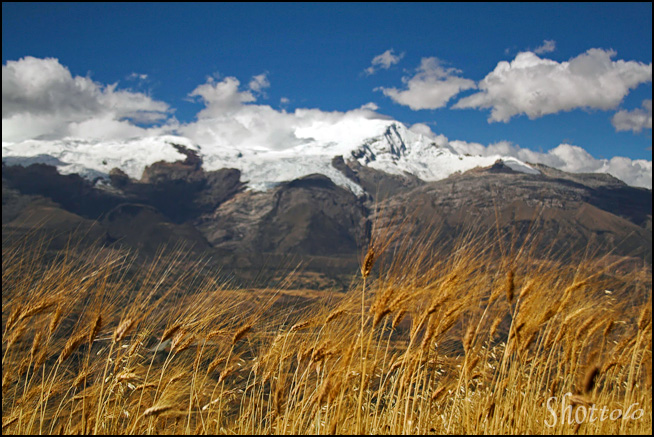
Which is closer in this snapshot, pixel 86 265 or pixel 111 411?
pixel 111 411

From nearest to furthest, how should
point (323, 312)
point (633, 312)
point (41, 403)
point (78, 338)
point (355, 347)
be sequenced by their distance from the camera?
point (355, 347) → point (41, 403) → point (78, 338) → point (323, 312) → point (633, 312)

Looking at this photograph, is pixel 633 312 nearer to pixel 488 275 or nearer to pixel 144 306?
pixel 488 275

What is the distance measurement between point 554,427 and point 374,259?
2.13 m

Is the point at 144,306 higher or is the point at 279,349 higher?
the point at 144,306

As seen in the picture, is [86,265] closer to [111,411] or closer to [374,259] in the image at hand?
[111,411]

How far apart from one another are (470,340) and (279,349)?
1366 millimetres

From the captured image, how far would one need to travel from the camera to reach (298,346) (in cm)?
364

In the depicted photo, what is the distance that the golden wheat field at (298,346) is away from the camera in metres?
3.06

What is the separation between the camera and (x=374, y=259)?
284 cm

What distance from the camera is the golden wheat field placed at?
306 centimetres

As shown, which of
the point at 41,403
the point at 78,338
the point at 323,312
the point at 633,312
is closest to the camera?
the point at 41,403

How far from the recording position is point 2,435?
298cm

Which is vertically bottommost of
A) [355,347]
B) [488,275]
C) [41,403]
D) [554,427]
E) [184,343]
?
[554,427]

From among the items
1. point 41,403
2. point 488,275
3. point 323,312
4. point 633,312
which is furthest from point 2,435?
point 633,312
